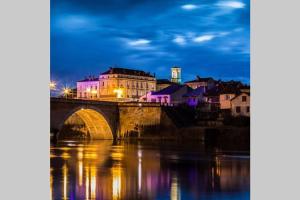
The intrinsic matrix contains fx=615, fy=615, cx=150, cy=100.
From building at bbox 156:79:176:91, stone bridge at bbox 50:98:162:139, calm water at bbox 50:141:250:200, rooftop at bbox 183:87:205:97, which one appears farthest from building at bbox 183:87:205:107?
calm water at bbox 50:141:250:200

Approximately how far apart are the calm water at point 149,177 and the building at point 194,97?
67.4 feet

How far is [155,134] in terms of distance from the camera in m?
30.3

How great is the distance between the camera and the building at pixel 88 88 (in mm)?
50225

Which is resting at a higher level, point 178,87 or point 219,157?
point 178,87

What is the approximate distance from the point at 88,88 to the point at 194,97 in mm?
14822

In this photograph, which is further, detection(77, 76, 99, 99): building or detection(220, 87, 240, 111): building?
detection(77, 76, 99, 99): building

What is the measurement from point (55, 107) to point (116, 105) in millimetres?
5452

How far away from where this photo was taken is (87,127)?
31.8m

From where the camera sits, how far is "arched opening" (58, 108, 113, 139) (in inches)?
1175

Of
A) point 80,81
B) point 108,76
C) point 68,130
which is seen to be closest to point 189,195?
point 68,130

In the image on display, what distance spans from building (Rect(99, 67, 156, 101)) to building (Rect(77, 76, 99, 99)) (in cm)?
60

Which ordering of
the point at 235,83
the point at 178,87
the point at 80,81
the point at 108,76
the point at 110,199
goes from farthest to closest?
the point at 80,81
the point at 108,76
the point at 178,87
the point at 235,83
the point at 110,199

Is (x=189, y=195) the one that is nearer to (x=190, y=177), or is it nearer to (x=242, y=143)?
(x=190, y=177)

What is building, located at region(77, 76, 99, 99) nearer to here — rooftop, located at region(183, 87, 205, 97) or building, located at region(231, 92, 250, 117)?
rooftop, located at region(183, 87, 205, 97)
